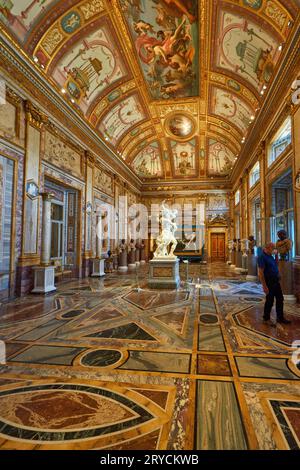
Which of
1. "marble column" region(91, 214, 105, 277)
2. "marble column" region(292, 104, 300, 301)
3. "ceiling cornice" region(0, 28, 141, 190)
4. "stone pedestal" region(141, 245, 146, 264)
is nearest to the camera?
"marble column" region(292, 104, 300, 301)

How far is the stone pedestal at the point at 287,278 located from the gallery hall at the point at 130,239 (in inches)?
1.4

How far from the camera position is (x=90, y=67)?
915 cm

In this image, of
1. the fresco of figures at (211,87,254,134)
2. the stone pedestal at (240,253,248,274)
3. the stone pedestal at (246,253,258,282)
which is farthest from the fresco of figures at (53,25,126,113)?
the stone pedestal at (240,253,248,274)

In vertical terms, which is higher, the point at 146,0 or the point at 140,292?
the point at 146,0

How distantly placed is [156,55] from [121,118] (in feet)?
13.1

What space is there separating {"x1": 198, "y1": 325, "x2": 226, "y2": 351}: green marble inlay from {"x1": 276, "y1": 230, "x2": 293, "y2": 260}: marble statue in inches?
113

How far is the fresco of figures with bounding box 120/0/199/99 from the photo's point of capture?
780cm

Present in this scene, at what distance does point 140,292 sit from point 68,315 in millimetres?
2638

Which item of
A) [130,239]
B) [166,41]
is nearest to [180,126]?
[166,41]

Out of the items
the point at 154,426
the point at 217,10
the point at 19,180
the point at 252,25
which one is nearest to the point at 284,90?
the point at 252,25

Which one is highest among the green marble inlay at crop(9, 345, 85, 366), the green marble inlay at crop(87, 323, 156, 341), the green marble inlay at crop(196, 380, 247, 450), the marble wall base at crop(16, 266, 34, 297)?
the marble wall base at crop(16, 266, 34, 297)

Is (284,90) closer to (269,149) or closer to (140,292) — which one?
(269,149)

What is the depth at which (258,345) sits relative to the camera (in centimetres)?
311

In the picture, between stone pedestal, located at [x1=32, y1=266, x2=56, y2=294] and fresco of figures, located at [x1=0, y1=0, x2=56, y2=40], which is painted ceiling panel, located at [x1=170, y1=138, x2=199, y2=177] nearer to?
fresco of figures, located at [x1=0, y1=0, x2=56, y2=40]
